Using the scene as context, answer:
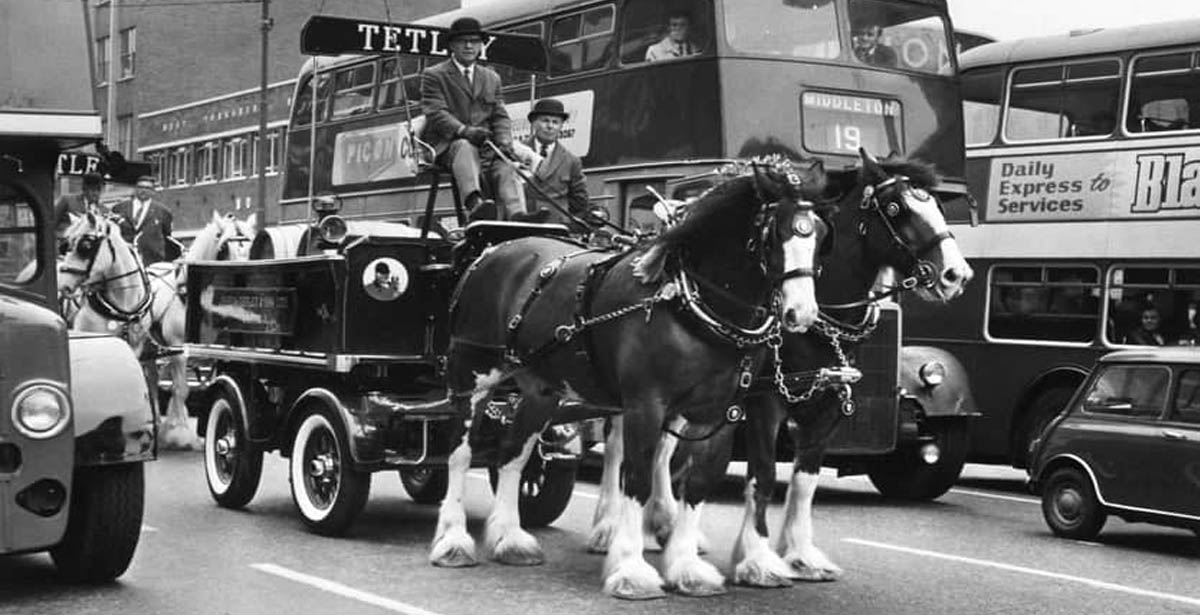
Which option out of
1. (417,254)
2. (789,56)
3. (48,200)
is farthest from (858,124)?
(48,200)

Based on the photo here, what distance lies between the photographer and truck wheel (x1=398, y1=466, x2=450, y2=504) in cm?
1267

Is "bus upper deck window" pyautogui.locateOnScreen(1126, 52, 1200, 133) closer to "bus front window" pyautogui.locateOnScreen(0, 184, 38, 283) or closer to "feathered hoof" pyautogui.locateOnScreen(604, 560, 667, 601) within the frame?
"feathered hoof" pyautogui.locateOnScreen(604, 560, 667, 601)

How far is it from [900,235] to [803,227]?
6.82 ft

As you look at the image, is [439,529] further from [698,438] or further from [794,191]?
[794,191]

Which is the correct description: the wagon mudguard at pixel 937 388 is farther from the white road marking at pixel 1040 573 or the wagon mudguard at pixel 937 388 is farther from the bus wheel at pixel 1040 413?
the white road marking at pixel 1040 573

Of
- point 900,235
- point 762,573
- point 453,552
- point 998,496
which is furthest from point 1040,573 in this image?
point 998,496

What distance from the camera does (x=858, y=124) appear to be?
48.1 ft

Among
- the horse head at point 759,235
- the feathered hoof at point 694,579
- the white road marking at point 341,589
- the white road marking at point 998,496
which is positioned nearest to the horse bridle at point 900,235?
the horse head at point 759,235

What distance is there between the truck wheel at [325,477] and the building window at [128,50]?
54472 millimetres

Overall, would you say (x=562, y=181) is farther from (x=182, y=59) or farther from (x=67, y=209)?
(x=182, y=59)

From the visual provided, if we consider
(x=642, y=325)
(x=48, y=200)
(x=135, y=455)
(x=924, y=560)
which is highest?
(x=48, y=200)

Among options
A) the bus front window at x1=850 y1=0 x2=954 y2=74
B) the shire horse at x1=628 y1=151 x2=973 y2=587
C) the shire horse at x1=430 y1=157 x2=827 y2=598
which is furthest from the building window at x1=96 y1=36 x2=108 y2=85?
the shire horse at x1=430 y1=157 x2=827 y2=598

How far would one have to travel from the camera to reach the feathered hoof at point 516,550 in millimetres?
9672

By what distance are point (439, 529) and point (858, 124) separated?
650 cm
